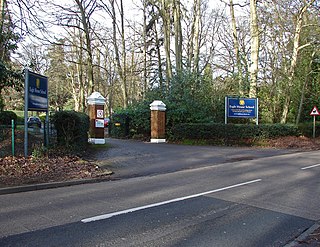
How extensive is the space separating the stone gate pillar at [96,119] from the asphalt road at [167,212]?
8.66 m

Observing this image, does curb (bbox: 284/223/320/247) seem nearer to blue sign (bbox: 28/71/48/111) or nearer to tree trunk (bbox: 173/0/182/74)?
blue sign (bbox: 28/71/48/111)

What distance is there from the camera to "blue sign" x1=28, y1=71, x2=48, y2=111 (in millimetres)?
12148

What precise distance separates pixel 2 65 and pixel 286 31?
20.2 metres

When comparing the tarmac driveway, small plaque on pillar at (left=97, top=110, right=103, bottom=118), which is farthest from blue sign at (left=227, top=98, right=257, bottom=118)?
small plaque on pillar at (left=97, top=110, right=103, bottom=118)

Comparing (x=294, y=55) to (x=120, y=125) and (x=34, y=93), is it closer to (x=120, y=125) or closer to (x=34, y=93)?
(x=120, y=125)

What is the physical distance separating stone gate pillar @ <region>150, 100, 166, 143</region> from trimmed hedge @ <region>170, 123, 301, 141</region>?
34.1 inches

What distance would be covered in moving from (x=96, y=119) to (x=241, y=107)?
376 inches

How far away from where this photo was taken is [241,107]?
22.0 meters

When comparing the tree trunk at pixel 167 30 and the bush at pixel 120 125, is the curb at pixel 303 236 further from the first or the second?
the tree trunk at pixel 167 30

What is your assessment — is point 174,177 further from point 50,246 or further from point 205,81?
point 205,81

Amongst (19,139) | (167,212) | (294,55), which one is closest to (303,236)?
(167,212)

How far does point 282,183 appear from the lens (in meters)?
9.10

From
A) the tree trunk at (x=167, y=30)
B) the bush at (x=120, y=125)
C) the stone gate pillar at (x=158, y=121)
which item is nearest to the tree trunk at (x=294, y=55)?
the tree trunk at (x=167, y=30)

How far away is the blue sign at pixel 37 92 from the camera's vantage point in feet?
39.9
